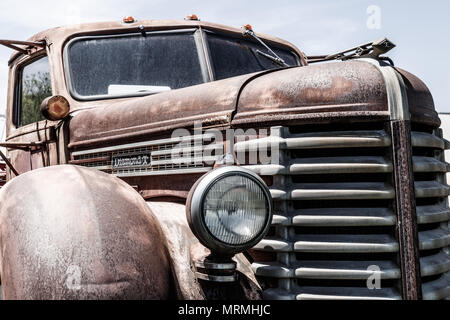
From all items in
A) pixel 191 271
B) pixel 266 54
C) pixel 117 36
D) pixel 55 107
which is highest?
pixel 117 36

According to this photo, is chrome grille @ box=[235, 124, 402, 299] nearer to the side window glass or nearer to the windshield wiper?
the windshield wiper

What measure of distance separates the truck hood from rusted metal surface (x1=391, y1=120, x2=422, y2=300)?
129 millimetres

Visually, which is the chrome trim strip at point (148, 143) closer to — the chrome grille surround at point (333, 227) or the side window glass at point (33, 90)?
the chrome grille surround at point (333, 227)

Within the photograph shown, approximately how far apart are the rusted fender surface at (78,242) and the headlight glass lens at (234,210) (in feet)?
1.09

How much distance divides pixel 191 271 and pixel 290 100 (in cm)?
88

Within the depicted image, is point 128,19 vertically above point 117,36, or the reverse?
point 128,19

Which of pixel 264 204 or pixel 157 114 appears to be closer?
pixel 264 204

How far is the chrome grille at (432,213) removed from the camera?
2.23 meters

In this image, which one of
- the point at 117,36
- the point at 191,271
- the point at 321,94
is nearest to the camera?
the point at 191,271

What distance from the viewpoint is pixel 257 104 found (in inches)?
93.4

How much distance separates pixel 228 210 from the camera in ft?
6.35

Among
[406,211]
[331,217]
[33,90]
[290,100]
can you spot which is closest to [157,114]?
[290,100]

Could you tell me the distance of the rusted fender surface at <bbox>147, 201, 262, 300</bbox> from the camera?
2102 mm

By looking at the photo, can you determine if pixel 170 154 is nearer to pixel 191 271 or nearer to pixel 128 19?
pixel 191 271
